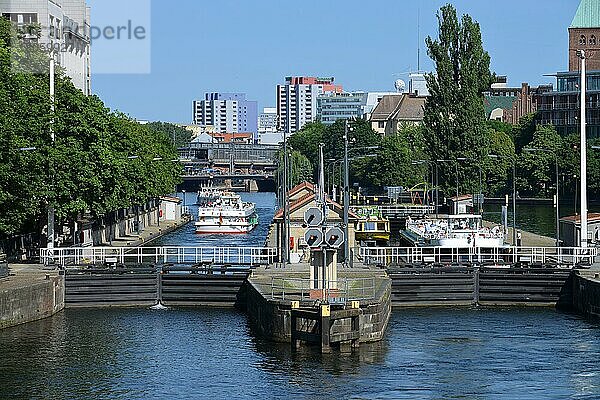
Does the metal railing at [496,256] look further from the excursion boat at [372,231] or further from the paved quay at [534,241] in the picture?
the excursion boat at [372,231]

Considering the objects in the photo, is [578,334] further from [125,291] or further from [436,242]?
[436,242]

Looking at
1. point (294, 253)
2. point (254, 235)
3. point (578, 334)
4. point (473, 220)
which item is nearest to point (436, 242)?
point (473, 220)

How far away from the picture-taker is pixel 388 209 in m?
124

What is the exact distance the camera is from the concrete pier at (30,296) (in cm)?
4931

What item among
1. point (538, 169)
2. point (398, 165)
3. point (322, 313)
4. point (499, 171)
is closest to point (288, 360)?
point (322, 313)

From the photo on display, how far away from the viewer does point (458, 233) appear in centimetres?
7669

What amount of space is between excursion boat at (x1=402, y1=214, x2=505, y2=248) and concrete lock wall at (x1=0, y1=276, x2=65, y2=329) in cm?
2470

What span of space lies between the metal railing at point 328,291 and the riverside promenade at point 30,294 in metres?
8.99

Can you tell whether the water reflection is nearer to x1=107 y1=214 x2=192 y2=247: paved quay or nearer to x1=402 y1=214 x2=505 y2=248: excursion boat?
x1=402 y1=214 x2=505 y2=248: excursion boat

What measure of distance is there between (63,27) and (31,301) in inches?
3836

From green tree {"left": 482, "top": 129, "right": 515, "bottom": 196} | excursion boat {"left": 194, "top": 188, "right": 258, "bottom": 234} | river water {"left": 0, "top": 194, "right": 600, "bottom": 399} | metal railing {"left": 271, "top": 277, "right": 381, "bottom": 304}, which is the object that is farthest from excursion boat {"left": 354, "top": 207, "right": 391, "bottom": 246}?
green tree {"left": 482, "top": 129, "right": 515, "bottom": 196}

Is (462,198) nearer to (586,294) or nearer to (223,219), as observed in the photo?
(223,219)

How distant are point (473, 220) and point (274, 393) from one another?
49.4 meters

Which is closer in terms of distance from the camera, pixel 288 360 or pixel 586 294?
pixel 288 360
